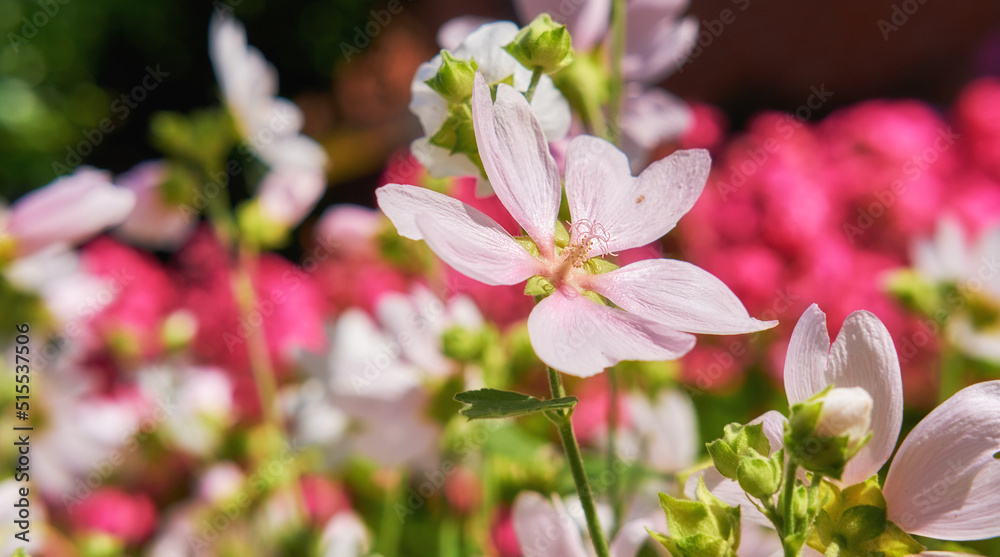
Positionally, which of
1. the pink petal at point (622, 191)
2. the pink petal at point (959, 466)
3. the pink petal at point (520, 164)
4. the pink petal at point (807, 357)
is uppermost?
the pink petal at point (520, 164)

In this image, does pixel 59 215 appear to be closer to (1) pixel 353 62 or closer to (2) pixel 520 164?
(2) pixel 520 164

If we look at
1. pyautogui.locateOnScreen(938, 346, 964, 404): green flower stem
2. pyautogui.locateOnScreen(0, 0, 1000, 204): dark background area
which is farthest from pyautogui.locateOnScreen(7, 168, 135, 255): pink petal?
pyautogui.locateOnScreen(0, 0, 1000, 204): dark background area

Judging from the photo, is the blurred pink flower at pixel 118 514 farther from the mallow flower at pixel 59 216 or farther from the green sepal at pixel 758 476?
the green sepal at pixel 758 476

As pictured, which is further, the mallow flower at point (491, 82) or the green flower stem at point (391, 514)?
the green flower stem at point (391, 514)

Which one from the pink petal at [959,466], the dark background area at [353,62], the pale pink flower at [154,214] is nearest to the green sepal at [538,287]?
the pink petal at [959,466]

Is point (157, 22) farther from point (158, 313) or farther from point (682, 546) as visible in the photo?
point (682, 546)

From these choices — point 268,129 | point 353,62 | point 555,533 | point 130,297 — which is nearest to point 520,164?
point 555,533

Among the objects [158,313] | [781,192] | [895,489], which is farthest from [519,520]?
[158,313]

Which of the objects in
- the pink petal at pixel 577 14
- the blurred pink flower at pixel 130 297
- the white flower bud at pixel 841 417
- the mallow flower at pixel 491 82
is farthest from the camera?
the blurred pink flower at pixel 130 297

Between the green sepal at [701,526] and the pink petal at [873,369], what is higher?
the pink petal at [873,369]
